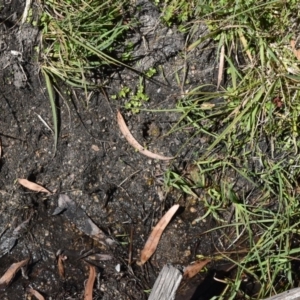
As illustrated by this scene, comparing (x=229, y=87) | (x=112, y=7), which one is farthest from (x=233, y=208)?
(x=112, y=7)

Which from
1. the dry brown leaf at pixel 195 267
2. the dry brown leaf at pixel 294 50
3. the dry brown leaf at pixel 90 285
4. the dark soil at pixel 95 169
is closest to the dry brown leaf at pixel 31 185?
the dark soil at pixel 95 169

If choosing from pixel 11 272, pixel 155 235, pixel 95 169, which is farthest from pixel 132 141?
pixel 11 272

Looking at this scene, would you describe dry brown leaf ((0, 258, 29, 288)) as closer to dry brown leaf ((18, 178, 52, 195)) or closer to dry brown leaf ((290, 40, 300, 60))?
dry brown leaf ((18, 178, 52, 195))

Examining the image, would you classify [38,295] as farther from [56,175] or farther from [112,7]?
[112,7]

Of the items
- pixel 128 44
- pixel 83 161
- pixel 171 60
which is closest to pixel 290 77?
pixel 171 60

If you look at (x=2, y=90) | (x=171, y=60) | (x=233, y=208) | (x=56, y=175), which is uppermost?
(x=2, y=90)

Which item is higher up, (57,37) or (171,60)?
(57,37)
